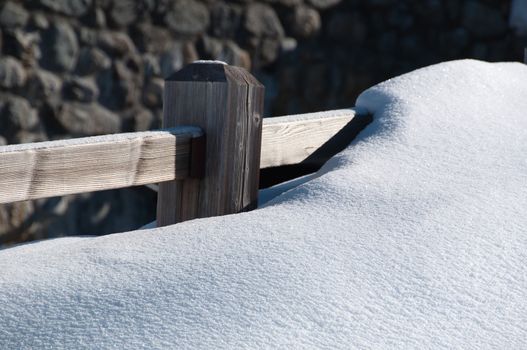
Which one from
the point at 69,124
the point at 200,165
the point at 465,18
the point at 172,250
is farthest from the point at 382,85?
the point at 465,18

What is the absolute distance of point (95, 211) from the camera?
445 cm

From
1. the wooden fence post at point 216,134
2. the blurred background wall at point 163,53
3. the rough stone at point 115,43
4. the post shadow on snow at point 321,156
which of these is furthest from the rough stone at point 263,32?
the wooden fence post at point 216,134

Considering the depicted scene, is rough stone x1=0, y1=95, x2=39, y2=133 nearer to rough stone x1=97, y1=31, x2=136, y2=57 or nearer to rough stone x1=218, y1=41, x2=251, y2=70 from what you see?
rough stone x1=97, y1=31, x2=136, y2=57

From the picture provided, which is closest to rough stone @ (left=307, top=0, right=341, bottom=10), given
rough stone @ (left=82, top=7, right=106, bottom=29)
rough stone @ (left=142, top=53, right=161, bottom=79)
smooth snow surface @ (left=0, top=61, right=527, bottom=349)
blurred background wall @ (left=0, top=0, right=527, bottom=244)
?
blurred background wall @ (left=0, top=0, right=527, bottom=244)

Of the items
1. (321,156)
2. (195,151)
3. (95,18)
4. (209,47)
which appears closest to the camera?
(195,151)

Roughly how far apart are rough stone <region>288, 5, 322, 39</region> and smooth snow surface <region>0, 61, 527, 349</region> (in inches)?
128

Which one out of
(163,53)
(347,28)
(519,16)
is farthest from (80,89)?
(519,16)

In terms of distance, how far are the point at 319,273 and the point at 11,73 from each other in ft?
9.85

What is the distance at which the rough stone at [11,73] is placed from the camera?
4.00 m

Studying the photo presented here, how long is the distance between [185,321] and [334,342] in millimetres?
238

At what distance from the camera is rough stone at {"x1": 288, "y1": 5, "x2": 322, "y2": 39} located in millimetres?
5094

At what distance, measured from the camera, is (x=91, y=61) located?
14.3ft

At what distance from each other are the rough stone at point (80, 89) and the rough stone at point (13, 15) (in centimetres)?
41

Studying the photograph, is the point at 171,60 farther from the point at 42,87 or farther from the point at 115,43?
the point at 42,87
